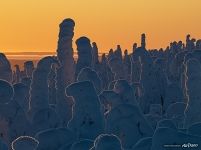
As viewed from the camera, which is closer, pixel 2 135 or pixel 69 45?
pixel 2 135

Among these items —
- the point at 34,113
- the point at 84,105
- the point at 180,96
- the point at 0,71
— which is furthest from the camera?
the point at 0,71

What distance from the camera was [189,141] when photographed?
12.3 m

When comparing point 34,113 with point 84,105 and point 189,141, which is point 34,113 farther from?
point 189,141

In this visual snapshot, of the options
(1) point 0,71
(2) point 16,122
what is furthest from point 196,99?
(1) point 0,71

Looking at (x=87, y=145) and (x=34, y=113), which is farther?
(x=34, y=113)

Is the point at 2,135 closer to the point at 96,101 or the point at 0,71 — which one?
the point at 96,101

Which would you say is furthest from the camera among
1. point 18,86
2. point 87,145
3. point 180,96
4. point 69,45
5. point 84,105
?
point 69,45

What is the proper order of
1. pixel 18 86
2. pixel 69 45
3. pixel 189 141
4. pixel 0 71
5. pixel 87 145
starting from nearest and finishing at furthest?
1. pixel 189 141
2. pixel 87 145
3. pixel 18 86
4. pixel 69 45
5. pixel 0 71

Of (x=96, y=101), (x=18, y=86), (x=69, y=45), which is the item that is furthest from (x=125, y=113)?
(x=69, y=45)

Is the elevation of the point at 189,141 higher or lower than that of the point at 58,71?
lower

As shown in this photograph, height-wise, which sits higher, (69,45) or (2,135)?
(69,45)

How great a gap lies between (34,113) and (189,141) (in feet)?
24.8

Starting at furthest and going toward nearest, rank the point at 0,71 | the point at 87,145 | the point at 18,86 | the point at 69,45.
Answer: the point at 0,71 → the point at 69,45 → the point at 18,86 → the point at 87,145

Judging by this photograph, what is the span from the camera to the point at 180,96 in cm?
2319
